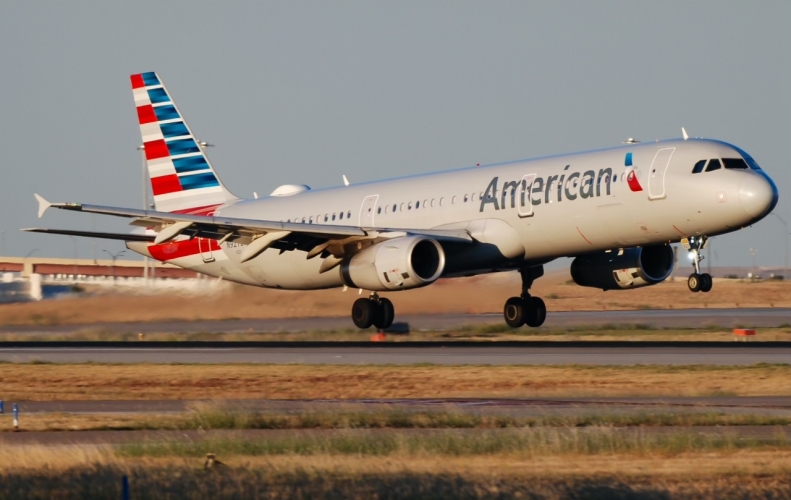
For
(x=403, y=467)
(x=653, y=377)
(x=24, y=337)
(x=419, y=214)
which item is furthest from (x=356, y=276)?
(x=403, y=467)

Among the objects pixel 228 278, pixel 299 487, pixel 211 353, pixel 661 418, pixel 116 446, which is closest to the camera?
pixel 299 487

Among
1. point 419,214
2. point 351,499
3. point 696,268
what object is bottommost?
point 351,499

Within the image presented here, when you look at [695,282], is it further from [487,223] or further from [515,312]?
[515,312]

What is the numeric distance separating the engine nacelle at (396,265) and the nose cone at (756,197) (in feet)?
29.0

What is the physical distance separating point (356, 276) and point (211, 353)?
476 cm

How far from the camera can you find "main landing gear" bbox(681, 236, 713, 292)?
30828 millimetres

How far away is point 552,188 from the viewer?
33.5 m

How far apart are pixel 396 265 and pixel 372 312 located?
366 centimetres

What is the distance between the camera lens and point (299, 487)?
1238 centimetres

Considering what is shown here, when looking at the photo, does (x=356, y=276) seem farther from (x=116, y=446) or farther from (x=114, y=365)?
(x=116, y=446)

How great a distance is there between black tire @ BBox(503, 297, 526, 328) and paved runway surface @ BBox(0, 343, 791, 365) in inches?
175

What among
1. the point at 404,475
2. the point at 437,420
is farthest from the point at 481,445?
the point at 437,420

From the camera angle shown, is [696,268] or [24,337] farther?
[24,337]

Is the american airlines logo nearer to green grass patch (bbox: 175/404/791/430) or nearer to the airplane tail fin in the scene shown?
the airplane tail fin
